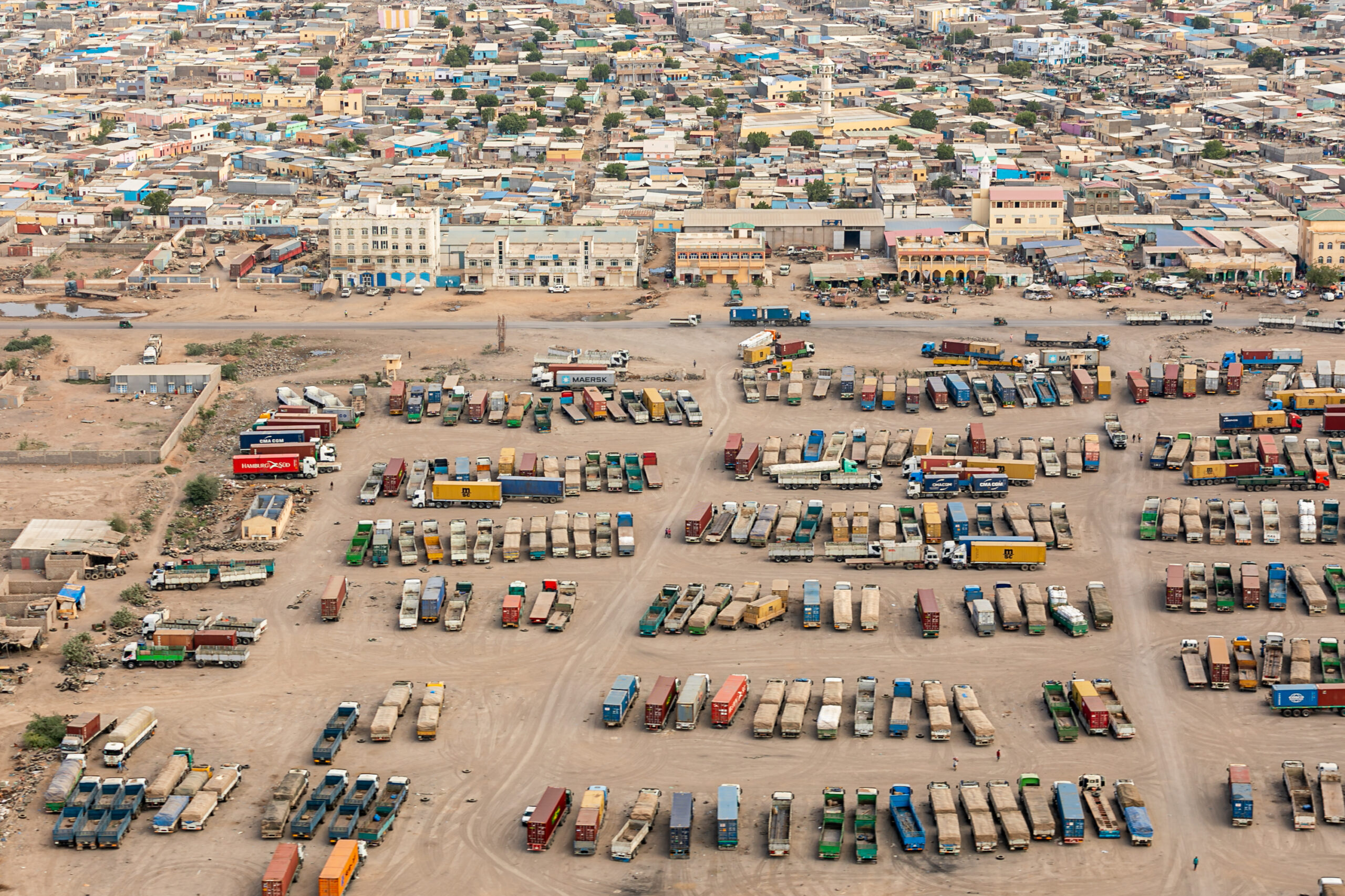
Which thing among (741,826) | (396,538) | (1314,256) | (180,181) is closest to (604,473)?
(396,538)

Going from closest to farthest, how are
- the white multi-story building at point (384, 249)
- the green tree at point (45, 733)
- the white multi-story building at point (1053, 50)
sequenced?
the green tree at point (45, 733)
the white multi-story building at point (384, 249)
the white multi-story building at point (1053, 50)

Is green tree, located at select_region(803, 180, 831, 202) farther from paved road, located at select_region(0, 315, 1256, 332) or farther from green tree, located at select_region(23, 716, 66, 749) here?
green tree, located at select_region(23, 716, 66, 749)

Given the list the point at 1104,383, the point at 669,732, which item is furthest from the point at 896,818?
the point at 1104,383

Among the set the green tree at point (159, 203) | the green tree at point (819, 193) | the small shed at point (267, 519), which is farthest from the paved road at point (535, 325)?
the small shed at point (267, 519)

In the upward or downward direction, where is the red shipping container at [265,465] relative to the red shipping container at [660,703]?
upward

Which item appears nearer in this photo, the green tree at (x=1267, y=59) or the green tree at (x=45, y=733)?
the green tree at (x=45, y=733)

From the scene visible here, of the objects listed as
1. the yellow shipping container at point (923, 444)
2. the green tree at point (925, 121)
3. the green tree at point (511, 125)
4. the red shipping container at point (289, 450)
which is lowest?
the red shipping container at point (289, 450)

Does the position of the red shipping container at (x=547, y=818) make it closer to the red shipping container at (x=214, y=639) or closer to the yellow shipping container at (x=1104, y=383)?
the red shipping container at (x=214, y=639)

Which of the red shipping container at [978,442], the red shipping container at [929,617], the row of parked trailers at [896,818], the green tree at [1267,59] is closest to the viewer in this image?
the row of parked trailers at [896,818]
